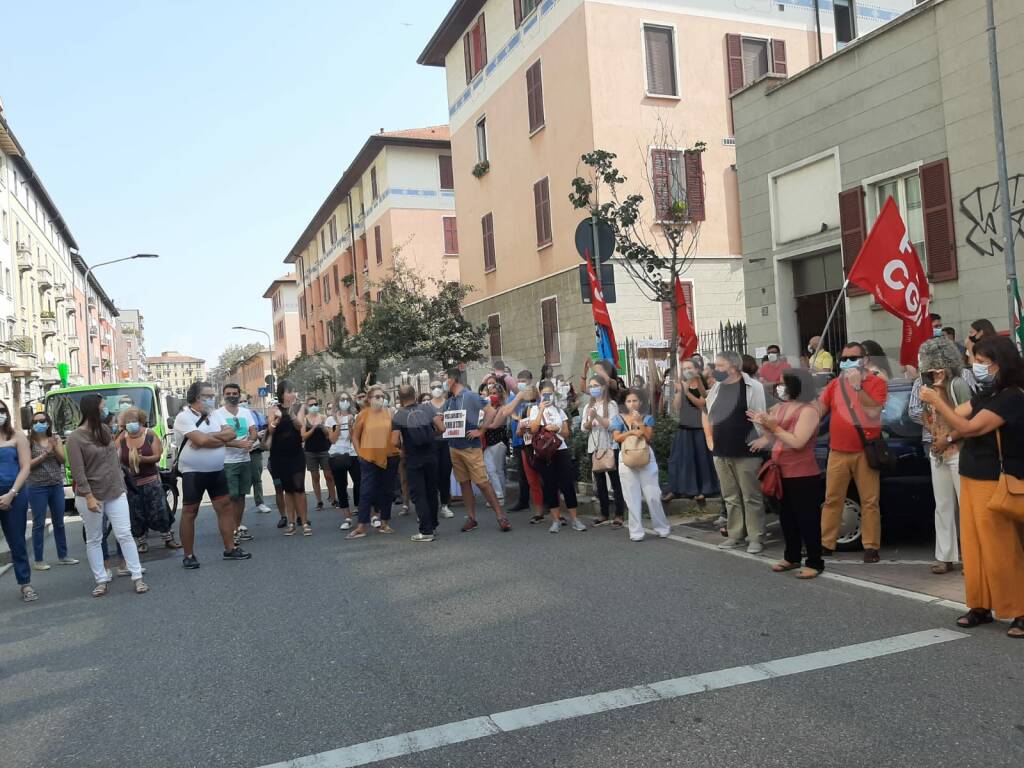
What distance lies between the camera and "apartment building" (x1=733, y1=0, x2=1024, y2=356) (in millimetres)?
12812

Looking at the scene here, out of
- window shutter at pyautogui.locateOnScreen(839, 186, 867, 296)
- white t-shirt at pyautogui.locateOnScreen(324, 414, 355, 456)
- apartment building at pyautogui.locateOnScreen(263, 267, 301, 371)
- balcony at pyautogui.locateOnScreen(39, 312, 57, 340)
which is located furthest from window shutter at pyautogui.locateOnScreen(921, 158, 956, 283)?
apartment building at pyautogui.locateOnScreen(263, 267, 301, 371)

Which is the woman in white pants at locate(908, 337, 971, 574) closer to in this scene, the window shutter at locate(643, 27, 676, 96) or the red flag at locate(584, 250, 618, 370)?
the red flag at locate(584, 250, 618, 370)

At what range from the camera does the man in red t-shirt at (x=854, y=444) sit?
Result: 705 cm

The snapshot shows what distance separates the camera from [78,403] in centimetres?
1505

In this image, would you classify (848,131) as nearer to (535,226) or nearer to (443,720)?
(535,226)

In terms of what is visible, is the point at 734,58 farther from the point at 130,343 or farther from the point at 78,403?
the point at 130,343

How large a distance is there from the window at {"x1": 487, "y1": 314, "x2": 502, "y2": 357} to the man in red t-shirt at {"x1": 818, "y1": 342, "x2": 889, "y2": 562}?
19.3m

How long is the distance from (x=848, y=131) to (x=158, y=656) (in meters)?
13.7

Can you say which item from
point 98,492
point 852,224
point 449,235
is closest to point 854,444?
point 98,492

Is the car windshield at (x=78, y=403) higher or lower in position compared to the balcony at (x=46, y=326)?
lower

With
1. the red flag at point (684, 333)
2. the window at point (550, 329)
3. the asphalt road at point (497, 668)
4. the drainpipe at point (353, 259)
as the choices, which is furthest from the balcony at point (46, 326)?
the asphalt road at point (497, 668)

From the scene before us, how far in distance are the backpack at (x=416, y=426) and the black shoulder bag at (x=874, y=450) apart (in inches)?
180

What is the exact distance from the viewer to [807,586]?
6543mm

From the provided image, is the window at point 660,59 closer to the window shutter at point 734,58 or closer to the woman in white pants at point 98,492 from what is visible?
the window shutter at point 734,58
